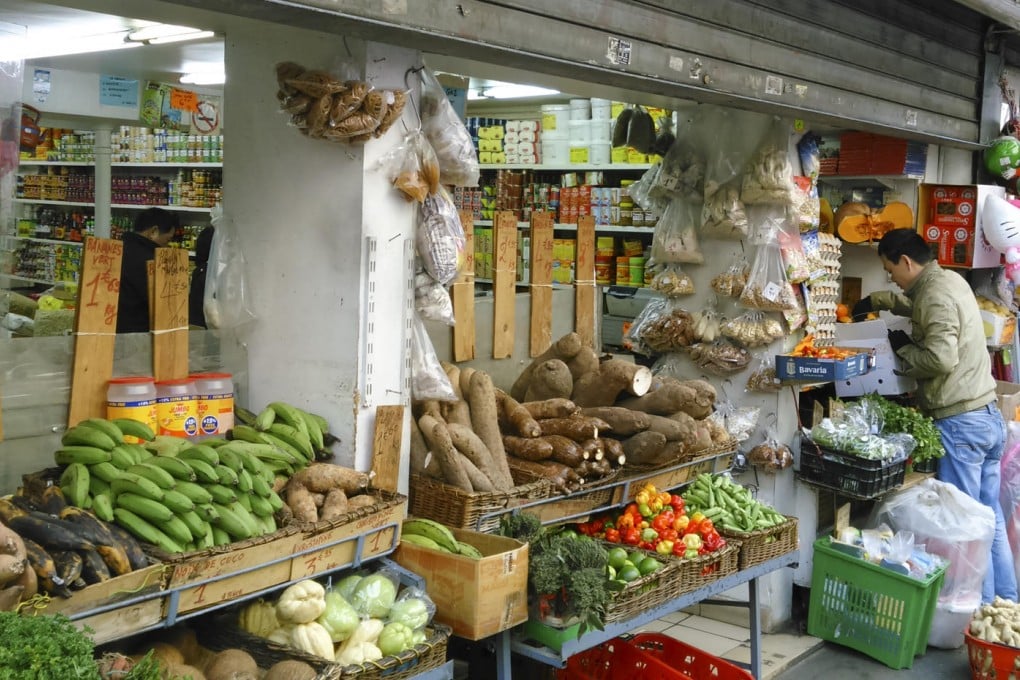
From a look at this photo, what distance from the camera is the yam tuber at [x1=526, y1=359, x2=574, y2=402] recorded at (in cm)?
480

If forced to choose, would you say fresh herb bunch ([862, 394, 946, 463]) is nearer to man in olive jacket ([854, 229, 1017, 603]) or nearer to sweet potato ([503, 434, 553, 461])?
man in olive jacket ([854, 229, 1017, 603])

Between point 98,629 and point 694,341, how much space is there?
3881 mm

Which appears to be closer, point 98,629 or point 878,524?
point 98,629

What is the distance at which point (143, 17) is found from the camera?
3686mm

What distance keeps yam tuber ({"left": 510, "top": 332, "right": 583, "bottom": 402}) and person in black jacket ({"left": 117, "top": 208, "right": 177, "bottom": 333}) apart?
5.66ft

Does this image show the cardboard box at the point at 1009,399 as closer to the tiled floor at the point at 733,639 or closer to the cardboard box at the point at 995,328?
the cardboard box at the point at 995,328

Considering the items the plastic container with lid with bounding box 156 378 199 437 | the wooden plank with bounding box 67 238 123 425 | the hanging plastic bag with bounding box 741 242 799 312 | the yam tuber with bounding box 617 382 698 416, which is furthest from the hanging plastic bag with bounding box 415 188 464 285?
the hanging plastic bag with bounding box 741 242 799 312

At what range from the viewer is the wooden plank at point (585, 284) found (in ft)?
18.0

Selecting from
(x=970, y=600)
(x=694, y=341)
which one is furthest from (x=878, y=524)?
(x=694, y=341)

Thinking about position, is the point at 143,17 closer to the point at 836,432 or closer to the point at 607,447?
the point at 607,447

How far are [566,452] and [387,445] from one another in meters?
0.85

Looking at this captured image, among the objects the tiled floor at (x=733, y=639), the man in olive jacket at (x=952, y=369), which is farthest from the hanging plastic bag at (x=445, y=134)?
the man in olive jacket at (x=952, y=369)

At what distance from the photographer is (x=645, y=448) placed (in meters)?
4.56

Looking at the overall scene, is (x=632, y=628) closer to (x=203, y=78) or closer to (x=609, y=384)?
(x=609, y=384)
